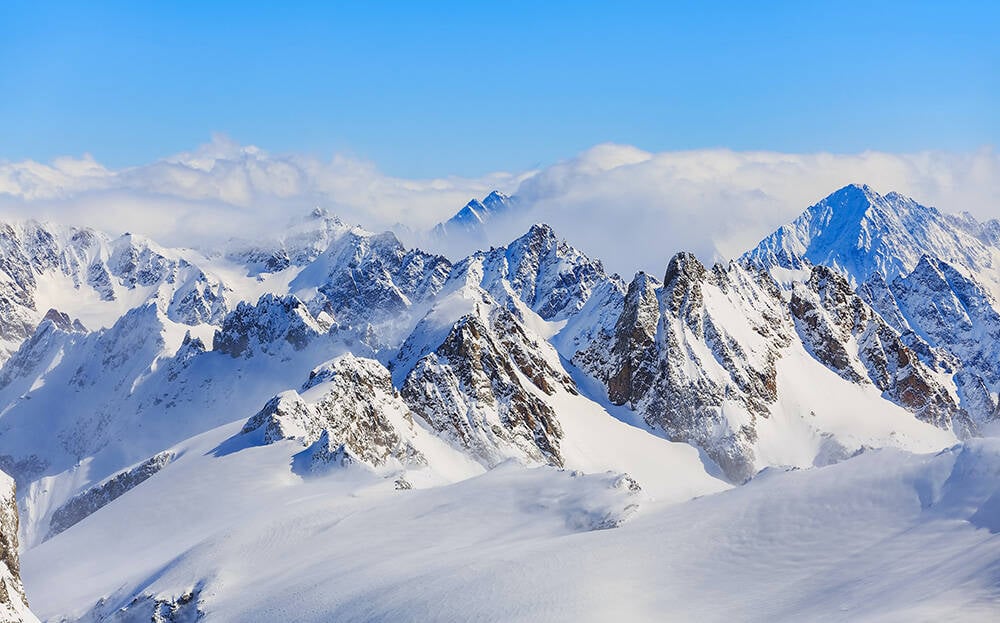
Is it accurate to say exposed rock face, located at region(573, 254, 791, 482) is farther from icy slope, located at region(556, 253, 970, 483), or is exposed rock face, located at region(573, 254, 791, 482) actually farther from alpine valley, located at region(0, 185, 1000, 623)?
alpine valley, located at region(0, 185, 1000, 623)

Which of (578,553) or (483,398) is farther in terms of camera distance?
(483,398)

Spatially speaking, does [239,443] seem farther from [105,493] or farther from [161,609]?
[161,609]

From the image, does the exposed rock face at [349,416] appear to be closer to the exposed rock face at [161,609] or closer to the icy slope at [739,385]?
the exposed rock face at [161,609]

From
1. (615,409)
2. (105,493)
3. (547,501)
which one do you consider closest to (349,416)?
(547,501)

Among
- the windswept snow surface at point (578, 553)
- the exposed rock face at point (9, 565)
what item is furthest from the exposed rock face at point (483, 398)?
the exposed rock face at point (9, 565)

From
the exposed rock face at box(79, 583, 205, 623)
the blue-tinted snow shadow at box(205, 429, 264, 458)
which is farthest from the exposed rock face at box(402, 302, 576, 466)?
the exposed rock face at box(79, 583, 205, 623)

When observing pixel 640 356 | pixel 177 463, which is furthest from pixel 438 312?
pixel 177 463

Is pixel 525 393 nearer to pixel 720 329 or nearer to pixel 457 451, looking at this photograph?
pixel 457 451
